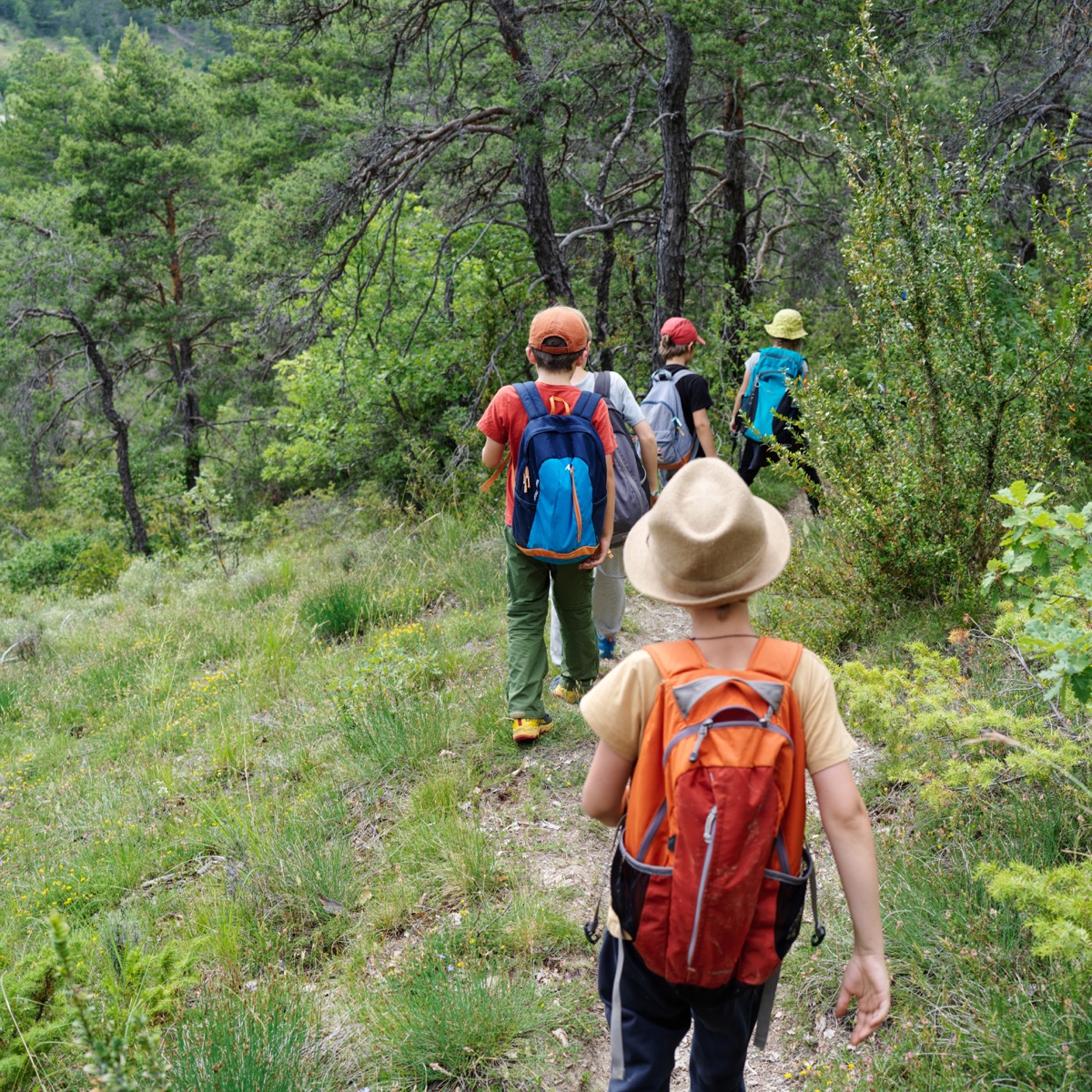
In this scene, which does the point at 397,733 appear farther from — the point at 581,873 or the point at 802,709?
the point at 802,709

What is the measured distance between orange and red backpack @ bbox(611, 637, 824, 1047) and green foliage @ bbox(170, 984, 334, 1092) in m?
1.21

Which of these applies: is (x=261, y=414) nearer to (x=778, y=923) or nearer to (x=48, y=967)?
(x=48, y=967)

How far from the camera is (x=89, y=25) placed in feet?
284

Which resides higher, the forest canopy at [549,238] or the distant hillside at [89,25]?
the distant hillside at [89,25]

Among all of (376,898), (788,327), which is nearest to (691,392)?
(788,327)

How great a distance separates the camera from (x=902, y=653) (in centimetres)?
436

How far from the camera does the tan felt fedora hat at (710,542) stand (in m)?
1.71

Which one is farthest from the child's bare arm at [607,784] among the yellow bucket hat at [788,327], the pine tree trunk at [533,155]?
the pine tree trunk at [533,155]

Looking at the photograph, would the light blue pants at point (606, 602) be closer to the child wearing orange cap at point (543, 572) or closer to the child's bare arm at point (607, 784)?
the child wearing orange cap at point (543, 572)

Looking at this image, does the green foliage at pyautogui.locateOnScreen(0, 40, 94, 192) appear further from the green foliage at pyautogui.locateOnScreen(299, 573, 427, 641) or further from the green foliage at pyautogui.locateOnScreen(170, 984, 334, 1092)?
the green foliage at pyautogui.locateOnScreen(170, 984, 334, 1092)

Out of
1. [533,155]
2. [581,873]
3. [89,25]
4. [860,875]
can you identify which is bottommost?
[581,873]

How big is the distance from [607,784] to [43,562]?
24.5 metres

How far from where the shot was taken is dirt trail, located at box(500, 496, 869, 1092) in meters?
2.59

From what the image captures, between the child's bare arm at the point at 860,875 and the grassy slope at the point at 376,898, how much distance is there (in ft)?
2.06
